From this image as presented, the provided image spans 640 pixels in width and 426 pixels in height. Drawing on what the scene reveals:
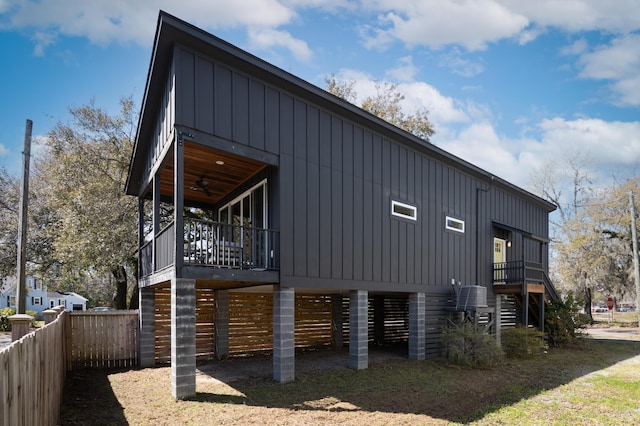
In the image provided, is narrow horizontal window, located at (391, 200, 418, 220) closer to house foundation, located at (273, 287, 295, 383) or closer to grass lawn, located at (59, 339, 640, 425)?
grass lawn, located at (59, 339, 640, 425)

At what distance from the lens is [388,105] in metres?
25.8

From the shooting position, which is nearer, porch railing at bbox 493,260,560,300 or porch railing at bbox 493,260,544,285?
porch railing at bbox 493,260,560,300

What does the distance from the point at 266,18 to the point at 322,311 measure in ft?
29.1

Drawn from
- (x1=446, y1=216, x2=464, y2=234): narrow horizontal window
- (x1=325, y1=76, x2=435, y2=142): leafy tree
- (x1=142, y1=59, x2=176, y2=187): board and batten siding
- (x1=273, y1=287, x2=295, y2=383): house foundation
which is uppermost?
(x1=325, y1=76, x2=435, y2=142): leafy tree

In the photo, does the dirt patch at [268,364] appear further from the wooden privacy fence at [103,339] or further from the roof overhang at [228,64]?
the roof overhang at [228,64]

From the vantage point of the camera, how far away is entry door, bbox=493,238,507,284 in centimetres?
1475

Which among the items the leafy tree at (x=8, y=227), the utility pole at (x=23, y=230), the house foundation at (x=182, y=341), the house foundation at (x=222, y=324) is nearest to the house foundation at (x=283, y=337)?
the house foundation at (x=182, y=341)

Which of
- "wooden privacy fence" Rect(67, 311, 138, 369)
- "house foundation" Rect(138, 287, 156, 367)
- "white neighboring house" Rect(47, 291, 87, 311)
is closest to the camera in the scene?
"wooden privacy fence" Rect(67, 311, 138, 369)

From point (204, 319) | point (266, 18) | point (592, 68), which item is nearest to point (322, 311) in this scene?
point (204, 319)

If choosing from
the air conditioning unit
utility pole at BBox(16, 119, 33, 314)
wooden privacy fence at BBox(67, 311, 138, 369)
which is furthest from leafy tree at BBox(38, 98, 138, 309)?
the air conditioning unit

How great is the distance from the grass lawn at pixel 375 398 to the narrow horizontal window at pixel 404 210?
12.5 feet

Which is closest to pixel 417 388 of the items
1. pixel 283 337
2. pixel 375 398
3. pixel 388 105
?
pixel 375 398

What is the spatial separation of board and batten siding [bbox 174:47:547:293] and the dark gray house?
1.3 inches

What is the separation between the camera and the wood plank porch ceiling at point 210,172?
8.69m
